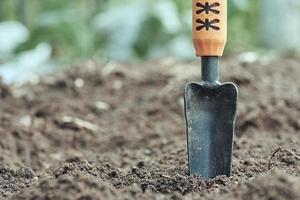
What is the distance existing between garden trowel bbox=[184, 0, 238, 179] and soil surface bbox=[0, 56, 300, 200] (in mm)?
64

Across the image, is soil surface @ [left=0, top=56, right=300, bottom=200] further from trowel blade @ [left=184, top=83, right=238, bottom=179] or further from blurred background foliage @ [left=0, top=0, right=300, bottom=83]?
blurred background foliage @ [left=0, top=0, right=300, bottom=83]

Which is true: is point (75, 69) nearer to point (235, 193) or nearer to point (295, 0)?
point (295, 0)

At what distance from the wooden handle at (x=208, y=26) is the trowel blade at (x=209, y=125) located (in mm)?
115

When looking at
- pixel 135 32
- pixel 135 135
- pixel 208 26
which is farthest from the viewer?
pixel 135 32

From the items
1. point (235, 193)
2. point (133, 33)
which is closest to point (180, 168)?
point (235, 193)

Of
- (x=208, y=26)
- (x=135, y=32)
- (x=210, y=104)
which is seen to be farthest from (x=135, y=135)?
(x=135, y=32)

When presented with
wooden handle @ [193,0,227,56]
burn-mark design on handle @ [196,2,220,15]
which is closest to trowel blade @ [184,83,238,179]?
wooden handle @ [193,0,227,56]

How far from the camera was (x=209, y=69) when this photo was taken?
1.98 m

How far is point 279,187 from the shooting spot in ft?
4.85

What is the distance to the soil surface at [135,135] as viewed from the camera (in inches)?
62.9

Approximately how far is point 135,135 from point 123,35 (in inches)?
122

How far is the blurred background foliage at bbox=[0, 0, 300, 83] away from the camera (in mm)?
5862

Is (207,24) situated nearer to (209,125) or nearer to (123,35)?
(209,125)

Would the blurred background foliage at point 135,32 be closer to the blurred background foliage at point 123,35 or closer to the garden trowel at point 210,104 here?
the blurred background foliage at point 123,35
